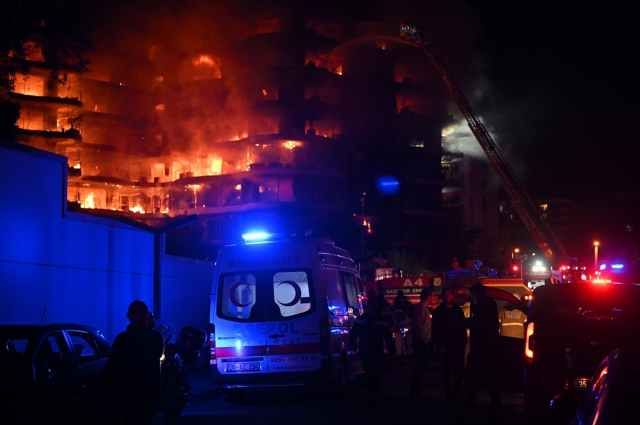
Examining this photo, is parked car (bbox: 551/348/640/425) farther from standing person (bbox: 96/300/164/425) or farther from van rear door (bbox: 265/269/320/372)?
van rear door (bbox: 265/269/320/372)

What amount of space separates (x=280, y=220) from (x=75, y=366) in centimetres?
5469

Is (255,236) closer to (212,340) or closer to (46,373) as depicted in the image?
(212,340)

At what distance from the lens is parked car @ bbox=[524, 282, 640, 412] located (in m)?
7.88

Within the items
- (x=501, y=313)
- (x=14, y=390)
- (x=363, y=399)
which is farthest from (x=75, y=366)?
(x=501, y=313)

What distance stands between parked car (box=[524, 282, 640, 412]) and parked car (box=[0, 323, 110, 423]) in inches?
187

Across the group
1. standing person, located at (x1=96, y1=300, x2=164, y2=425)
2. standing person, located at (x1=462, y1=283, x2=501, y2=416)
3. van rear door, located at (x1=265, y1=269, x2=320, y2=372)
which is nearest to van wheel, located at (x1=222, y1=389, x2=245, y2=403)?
van rear door, located at (x1=265, y1=269, x2=320, y2=372)

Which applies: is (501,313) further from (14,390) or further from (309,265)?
(14,390)

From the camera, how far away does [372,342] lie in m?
11.4

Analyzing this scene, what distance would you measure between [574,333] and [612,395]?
4454 mm

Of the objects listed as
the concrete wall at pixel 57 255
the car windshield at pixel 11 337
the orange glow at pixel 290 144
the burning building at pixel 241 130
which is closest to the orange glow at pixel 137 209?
the burning building at pixel 241 130

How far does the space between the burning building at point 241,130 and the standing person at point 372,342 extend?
53.1 m

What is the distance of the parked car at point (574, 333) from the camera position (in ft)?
25.8

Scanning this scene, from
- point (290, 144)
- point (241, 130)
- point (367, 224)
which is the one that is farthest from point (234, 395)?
point (241, 130)

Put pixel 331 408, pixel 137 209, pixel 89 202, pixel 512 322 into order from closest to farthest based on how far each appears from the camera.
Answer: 1. pixel 331 408
2. pixel 512 322
3. pixel 89 202
4. pixel 137 209
